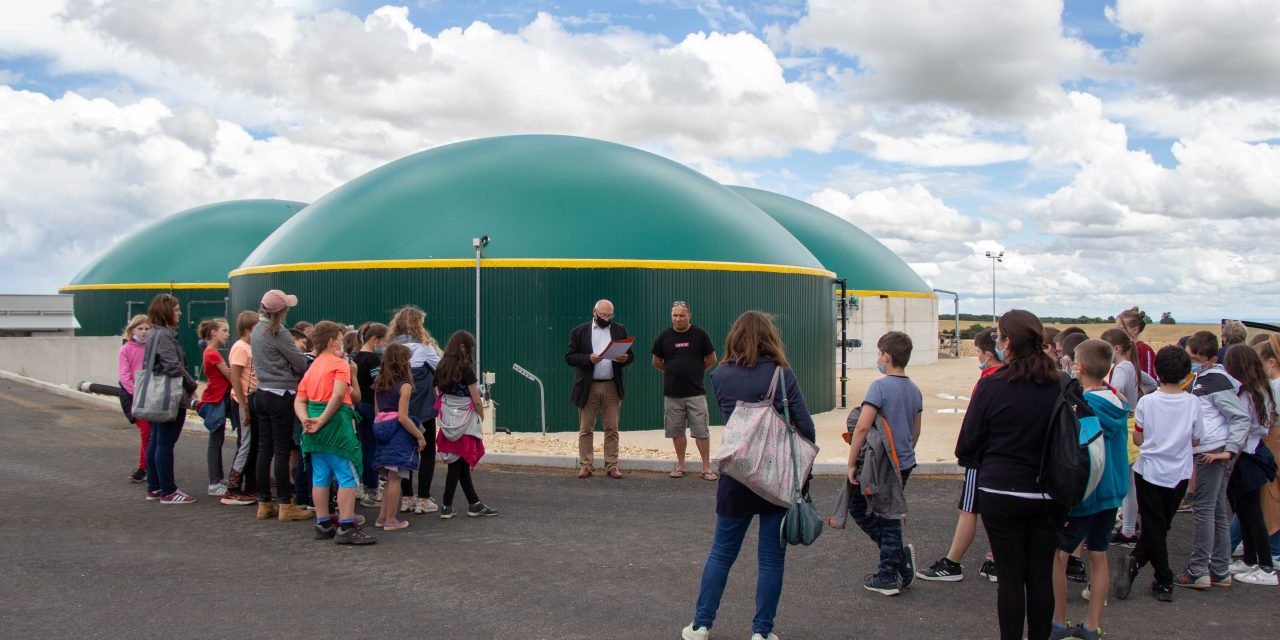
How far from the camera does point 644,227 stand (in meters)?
15.8

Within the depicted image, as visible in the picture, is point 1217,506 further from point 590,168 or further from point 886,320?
point 886,320

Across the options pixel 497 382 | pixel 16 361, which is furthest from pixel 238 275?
pixel 16 361

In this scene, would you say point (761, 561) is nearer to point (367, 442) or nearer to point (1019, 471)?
point (1019, 471)

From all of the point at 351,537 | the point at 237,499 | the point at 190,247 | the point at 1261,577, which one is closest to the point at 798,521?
the point at 1261,577

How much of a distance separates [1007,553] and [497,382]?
36.9ft

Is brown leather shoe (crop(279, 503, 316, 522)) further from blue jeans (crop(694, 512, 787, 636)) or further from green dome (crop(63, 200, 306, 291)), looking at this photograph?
green dome (crop(63, 200, 306, 291))

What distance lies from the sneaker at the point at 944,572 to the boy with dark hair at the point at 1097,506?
1053 mm

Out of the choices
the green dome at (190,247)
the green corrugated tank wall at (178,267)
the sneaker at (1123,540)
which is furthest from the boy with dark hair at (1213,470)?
the green dome at (190,247)

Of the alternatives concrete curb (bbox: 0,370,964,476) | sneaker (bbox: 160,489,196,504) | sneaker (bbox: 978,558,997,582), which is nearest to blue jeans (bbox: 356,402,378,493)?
sneaker (bbox: 160,489,196,504)

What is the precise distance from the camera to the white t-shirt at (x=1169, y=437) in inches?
224

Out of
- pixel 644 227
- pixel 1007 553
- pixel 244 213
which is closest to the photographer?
pixel 1007 553

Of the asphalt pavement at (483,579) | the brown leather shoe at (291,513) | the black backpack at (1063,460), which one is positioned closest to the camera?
the black backpack at (1063,460)

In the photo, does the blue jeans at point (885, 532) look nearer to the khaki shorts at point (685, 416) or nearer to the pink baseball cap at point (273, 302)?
the khaki shorts at point (685, 416)

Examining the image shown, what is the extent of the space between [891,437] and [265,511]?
5151 millimetres
